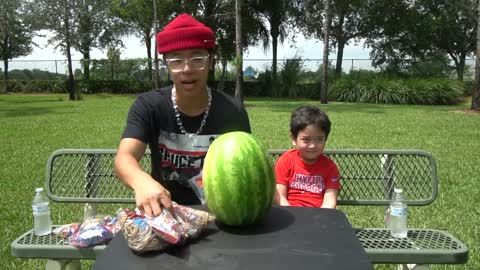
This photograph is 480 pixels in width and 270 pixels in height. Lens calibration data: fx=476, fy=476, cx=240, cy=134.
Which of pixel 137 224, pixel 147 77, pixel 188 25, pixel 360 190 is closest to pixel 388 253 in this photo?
pixel 360 190

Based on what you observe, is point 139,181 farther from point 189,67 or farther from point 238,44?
point 238,44

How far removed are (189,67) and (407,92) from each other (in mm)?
24085

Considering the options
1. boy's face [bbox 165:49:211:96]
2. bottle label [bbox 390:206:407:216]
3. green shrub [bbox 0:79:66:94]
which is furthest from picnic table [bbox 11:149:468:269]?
green shrub [bbox 0:79:66:94]

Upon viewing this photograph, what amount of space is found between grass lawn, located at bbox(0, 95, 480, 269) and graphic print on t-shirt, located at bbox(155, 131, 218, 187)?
70.5 inches

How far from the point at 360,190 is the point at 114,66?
3313 cm

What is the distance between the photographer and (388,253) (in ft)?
8.35

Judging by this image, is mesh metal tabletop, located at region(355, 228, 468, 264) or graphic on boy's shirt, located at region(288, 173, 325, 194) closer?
mesh metal tabletop, located at region(355, 228, 468, 264)

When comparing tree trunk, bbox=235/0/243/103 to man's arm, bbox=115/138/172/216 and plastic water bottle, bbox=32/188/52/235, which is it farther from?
man's arm, bbox=115/138/172/216

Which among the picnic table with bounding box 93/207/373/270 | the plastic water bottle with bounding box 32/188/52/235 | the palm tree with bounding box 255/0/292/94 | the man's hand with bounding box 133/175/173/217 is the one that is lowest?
the plastic water bottle with bounding box 32/188/52/235

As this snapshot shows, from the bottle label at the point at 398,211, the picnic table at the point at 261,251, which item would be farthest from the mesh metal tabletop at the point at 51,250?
the bottle label at the point at 398,211

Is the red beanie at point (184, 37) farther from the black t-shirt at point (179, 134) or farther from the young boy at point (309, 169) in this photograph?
the young boy at point (309, 169)

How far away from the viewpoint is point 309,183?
3346 millimetres

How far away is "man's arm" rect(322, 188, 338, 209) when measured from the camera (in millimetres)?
3205

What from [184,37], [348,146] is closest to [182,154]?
[184,37]
